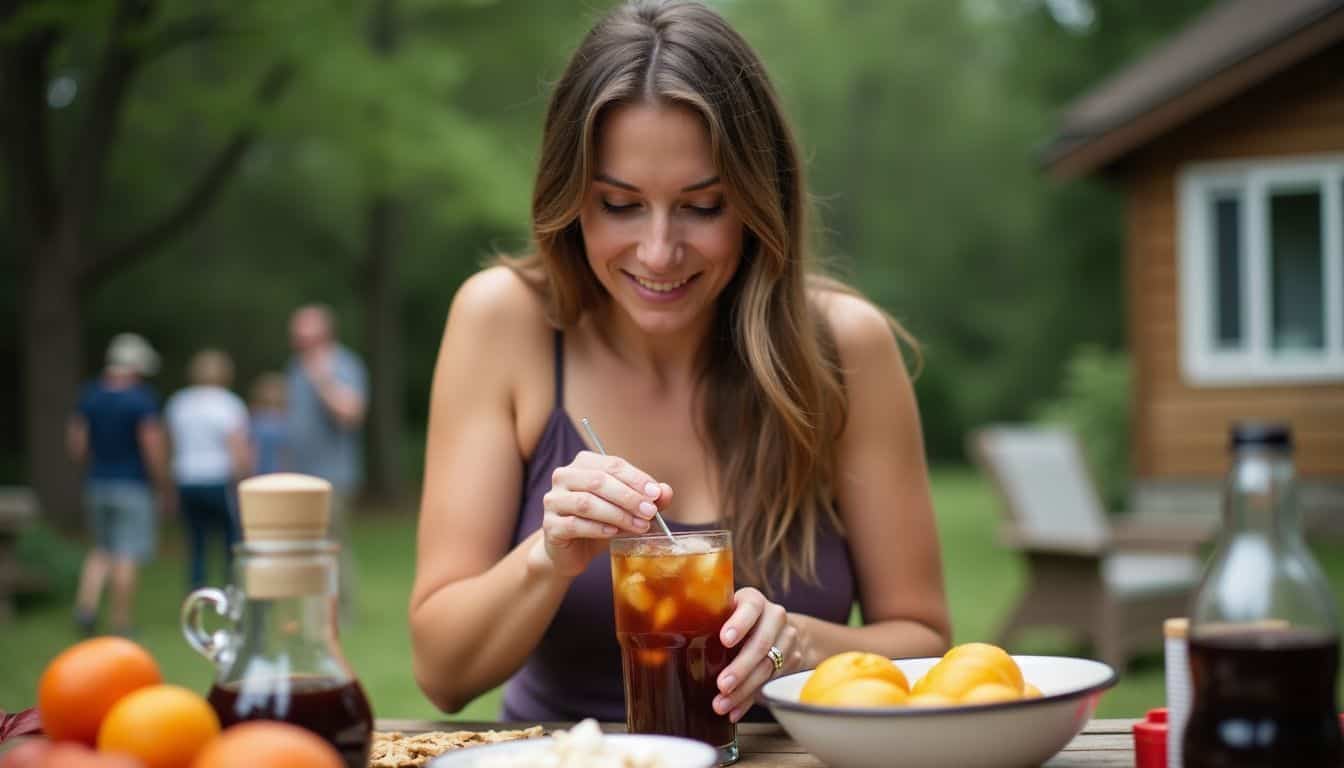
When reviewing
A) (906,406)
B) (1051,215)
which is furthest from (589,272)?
(1051,215)

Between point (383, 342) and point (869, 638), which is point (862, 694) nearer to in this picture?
point (869, 638)

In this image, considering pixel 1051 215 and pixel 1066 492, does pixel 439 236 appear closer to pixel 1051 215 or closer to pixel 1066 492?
pixel 1051 215

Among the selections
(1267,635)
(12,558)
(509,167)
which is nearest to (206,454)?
(12,558)

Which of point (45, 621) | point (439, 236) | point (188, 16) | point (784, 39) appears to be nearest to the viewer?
point (45, 621)

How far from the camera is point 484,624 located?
1.96m

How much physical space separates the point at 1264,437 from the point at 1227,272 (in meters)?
11.4

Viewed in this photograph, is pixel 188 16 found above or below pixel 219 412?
above

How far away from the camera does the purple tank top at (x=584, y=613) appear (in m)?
2.16

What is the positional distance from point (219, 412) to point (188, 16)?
479 cm

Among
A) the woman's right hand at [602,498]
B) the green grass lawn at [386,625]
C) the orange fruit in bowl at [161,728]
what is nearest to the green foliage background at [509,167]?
the woman's right hand at [602,498]

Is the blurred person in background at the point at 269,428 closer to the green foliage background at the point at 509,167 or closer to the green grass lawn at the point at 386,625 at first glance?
the green grass lawn at the point at 386,625

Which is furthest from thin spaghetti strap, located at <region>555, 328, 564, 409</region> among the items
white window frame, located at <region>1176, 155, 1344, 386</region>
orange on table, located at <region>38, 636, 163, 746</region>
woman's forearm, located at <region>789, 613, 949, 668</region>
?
white window frame, located at <region>1176, 155, 1344, 386</region>

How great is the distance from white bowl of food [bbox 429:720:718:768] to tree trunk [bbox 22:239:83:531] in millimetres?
12114

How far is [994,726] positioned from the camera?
1217 millimetres
